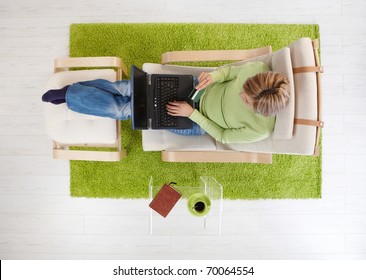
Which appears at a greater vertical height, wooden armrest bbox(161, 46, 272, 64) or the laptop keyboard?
wooden armrest bbox(161, 46, 272, 64)

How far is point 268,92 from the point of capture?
4.89 ft

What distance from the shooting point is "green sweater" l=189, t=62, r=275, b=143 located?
1.71 metres

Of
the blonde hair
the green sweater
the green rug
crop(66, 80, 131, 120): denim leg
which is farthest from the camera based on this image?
the green rug

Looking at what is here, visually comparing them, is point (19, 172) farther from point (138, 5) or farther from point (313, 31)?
point (313, 31)

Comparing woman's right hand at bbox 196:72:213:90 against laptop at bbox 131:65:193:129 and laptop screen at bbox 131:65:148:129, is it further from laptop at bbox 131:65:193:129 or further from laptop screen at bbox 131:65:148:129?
laptop screen at bbox 131:65:148:129

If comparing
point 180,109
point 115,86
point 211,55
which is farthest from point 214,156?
point 115,86

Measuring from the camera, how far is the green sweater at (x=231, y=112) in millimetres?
1709

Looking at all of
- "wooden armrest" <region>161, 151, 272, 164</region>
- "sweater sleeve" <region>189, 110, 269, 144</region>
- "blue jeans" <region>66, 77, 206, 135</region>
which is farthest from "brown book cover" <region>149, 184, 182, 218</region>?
"sweater sleeve" <region>189, 110, 269, 144</region>

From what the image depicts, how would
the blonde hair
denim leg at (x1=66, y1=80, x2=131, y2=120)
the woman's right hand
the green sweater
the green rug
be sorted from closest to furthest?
the blonde hair
the green sweater
the woman's right hand
denim leg at (x1=66, y1=80, x2=131, y2=120)
the green rug

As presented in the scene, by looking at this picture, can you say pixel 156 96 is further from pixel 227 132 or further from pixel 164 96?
pixel 227 132

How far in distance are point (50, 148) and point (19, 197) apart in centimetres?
49

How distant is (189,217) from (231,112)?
3.87ft

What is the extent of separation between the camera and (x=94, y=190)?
264 centimetres

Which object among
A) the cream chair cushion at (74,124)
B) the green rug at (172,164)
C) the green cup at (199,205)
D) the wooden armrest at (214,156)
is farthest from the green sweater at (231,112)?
the green rug at (172,164)
